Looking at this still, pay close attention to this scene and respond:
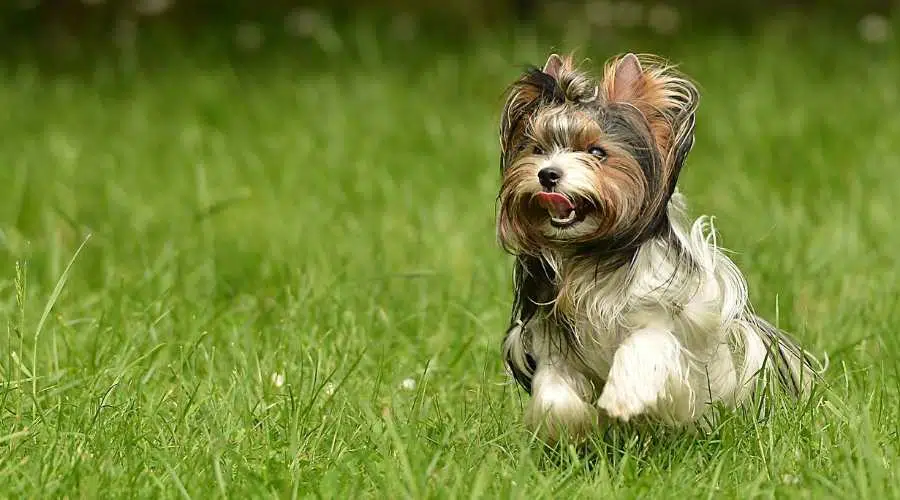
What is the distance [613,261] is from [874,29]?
716 centimetres

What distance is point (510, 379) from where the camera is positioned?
421cm

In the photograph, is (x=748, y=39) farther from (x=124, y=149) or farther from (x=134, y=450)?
(x=134, y=450)

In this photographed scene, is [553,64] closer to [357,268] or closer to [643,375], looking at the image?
[643,375]

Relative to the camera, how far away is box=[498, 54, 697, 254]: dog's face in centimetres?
348

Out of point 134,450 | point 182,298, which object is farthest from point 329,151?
point 134,450

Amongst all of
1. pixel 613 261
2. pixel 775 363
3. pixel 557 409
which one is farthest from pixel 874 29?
pixel 557 409

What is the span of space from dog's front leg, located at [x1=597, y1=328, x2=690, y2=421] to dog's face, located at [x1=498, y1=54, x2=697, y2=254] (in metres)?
0.24

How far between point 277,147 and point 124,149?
32.1 inches

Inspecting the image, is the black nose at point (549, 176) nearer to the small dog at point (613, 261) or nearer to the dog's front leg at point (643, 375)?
the small dog at point (613, 261)

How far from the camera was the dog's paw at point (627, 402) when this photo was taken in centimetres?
350

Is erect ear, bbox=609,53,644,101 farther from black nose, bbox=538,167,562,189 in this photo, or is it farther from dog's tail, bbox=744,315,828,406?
dog's tail, bbox=744,315,828,406

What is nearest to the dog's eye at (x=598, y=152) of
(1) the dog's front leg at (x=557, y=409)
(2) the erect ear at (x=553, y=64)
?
(2) the erect ear at (x=553, y=64)

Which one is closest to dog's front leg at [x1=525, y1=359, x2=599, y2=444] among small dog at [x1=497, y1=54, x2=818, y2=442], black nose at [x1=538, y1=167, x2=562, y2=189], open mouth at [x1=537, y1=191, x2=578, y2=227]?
small dog at [x1=497, y1=54, x2=818, y2=442]

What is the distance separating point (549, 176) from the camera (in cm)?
344
